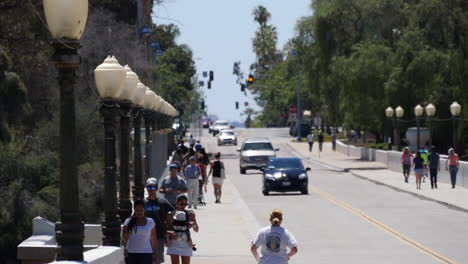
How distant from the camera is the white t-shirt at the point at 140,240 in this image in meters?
13.5

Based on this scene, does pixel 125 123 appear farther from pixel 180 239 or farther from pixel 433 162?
pixel 433 162

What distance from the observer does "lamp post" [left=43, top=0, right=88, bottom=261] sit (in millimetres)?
11336

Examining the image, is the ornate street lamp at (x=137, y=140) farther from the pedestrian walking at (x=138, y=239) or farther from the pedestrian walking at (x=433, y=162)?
the pedestrian walking at (x=433, y=162)

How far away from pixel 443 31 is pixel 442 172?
1905 centimetres

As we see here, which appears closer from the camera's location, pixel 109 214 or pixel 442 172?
pixel 109 214

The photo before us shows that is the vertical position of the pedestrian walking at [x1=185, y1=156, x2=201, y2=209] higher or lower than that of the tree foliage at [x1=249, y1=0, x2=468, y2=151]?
lower

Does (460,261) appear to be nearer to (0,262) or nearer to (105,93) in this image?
(105,93)

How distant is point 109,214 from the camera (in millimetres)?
15852

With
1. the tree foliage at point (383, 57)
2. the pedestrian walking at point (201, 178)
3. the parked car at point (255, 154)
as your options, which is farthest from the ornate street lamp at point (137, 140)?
the tree foliage at point (383, 57)

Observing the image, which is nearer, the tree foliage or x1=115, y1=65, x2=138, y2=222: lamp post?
x1=115, y1=65, x2=138, y2=222: lamp post

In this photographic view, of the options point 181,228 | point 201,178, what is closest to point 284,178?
point 201,178

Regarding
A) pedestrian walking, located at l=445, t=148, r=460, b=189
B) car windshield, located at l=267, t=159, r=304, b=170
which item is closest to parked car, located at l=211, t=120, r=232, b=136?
pedestrian walking, located at l=445, t=148, r=460, b=189

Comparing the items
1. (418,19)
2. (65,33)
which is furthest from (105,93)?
(418,19)

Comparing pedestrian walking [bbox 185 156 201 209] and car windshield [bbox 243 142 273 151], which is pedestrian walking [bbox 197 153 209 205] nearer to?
pedestrian walking [bbox 185 156 201 209]
